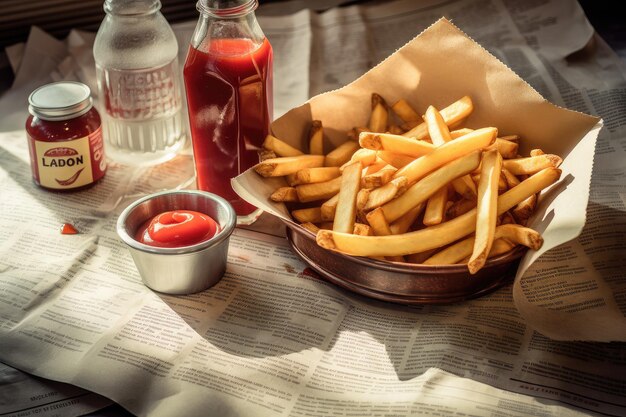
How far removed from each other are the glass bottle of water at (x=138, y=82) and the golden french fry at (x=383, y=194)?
2.09 feet

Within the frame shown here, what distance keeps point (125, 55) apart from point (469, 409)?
1.00 m

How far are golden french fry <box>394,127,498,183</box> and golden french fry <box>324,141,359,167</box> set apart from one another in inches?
7.7

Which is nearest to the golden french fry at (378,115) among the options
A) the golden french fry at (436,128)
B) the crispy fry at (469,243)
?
the golden french fry at (436,128)

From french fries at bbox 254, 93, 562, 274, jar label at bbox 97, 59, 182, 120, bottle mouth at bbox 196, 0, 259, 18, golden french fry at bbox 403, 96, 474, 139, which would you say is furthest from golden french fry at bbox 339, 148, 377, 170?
jar label at bbox 97, 59, 182, 120

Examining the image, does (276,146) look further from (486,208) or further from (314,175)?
(486,208)

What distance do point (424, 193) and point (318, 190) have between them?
0.20 m

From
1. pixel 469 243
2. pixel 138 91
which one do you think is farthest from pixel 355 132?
pixel 138 91

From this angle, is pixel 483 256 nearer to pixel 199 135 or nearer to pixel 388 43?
pixel 199 135

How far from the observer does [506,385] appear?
111 centimetres

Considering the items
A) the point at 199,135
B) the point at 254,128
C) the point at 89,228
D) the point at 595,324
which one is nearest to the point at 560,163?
the point at 595,324

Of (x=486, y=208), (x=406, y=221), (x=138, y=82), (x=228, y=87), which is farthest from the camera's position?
(x=138, y=82)

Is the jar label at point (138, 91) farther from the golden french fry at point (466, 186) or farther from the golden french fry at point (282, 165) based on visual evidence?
the golden french fry at point (466, 186)

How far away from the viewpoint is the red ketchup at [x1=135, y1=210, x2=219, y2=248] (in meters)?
1.27

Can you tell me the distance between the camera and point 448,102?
1.48 metres
